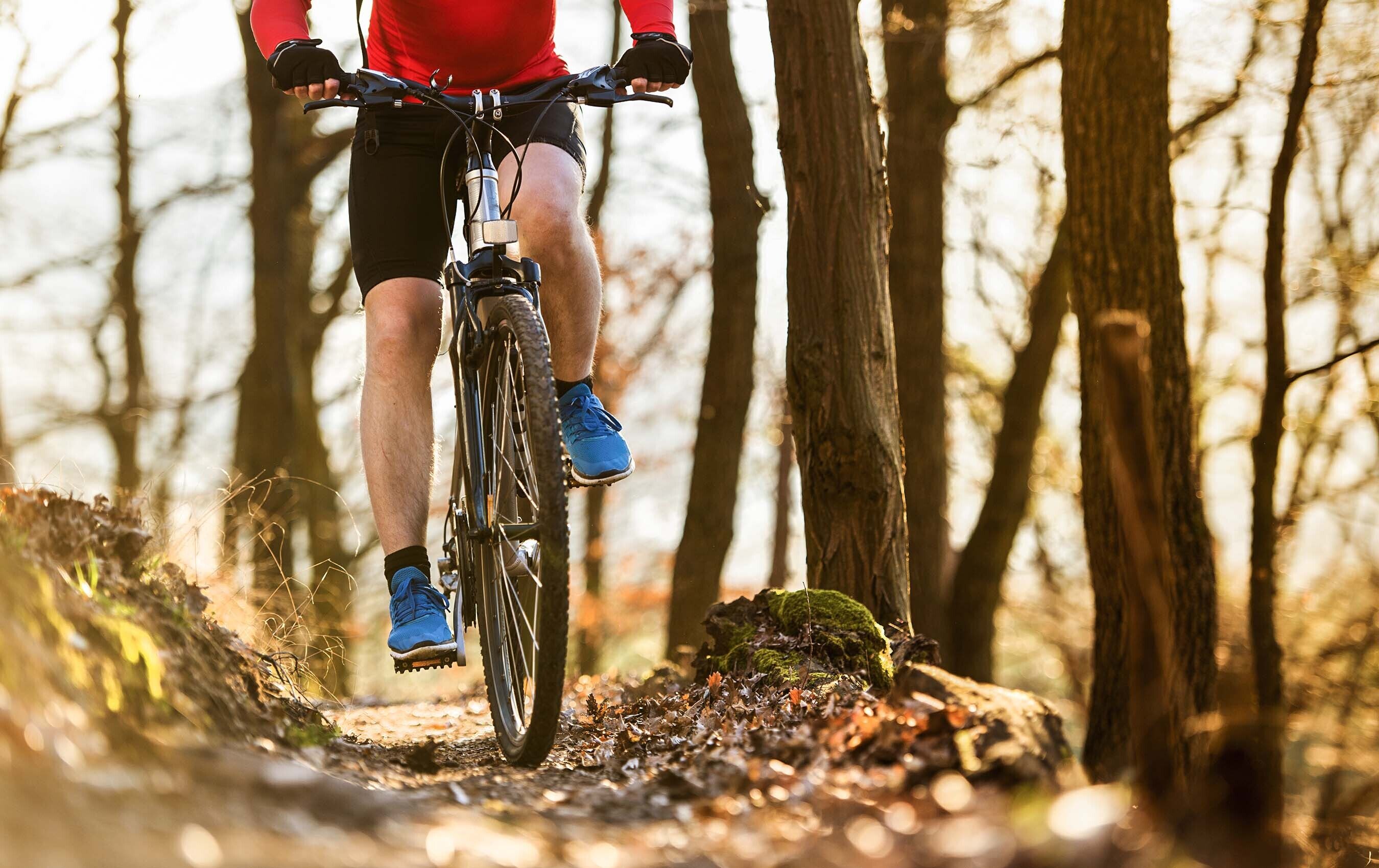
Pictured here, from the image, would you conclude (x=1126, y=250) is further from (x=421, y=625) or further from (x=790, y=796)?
(x=790, y=796)

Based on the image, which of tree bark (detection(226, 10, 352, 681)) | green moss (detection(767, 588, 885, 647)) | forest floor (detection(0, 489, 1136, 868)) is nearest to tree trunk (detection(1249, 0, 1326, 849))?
green moss (detection(767, 588, 885, 647))

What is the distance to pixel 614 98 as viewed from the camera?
3.07 meters

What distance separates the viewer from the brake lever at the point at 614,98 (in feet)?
9.95

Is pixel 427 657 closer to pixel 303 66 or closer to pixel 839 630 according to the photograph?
pixel 839 630

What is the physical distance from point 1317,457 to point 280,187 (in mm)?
11800

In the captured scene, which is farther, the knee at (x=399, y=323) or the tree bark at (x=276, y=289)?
the tree bark at (x=276, y=289)

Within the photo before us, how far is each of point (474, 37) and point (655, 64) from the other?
1.91 ft

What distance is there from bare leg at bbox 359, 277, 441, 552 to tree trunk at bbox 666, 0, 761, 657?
4872 mm

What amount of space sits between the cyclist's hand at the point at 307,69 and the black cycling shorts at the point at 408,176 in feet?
0.90

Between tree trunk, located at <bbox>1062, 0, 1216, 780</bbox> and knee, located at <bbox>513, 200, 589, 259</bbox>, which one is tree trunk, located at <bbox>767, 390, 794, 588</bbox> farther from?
knee, located at <bbox>513, 200, 589, 259</bbox>

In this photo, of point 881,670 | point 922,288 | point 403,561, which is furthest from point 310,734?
point 922,288

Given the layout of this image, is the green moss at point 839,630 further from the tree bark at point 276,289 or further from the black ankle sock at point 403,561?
the tree bark at point 276,289

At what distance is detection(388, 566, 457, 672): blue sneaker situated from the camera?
118 inches

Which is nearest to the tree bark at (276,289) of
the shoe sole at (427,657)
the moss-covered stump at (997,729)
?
the shoe sole at (427,657)
